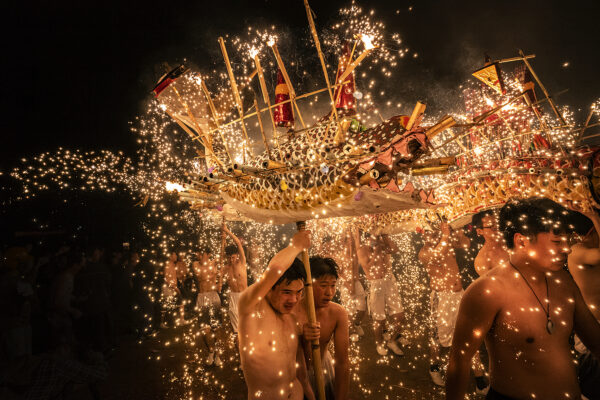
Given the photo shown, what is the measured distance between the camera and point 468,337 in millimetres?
1905

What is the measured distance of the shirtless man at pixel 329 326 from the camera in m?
2.52

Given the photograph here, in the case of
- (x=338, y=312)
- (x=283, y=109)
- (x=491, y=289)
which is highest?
(x=283, y=109)

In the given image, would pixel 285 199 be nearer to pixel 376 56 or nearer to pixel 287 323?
pixel 287 323

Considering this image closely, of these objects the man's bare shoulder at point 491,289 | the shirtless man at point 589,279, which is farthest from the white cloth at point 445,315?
the man's bare shoulder at point 491,289

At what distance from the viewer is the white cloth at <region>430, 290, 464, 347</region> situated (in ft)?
14.4

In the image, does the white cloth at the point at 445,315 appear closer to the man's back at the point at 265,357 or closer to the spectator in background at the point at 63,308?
the man's back at the point at 265,357

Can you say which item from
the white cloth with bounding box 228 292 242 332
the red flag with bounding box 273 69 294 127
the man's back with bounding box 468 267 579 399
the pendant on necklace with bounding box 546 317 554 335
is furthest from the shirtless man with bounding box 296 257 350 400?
the white cloth with bounding box 228 292 242 332

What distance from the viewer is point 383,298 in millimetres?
5949

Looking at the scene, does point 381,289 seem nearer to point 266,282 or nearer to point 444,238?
point 444,238

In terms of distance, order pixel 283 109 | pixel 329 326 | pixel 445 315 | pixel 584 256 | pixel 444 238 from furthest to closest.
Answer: pixel 444 238
pixel 445 315
pixel 283 109
pixel 584 256
pixel 329 326

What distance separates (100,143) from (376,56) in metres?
10.00

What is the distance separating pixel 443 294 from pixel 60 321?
24.2ft

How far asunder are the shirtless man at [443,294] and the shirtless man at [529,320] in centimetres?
253

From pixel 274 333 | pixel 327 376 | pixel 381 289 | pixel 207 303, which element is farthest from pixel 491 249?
pixel 207 303
